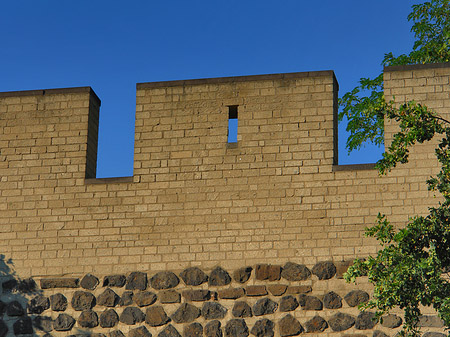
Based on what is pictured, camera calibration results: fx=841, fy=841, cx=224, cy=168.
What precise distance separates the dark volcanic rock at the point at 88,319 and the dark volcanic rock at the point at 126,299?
17.3 inches

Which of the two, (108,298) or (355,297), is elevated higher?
(355,297)

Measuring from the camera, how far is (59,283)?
41.7ft

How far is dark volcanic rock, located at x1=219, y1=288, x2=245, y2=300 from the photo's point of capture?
12.1m

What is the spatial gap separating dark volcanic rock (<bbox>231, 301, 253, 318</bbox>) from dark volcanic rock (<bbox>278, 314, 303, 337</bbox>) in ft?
1.57

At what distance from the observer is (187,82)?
43.4 feet

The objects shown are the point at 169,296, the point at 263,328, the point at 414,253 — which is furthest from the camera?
the point at 169,296

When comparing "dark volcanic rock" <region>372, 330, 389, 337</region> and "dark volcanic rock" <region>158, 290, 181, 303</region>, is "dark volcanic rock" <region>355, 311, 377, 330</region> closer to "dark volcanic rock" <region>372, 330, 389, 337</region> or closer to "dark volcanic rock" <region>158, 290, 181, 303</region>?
"dark volcanic rock" <region>372, 330, 389, 337</region>

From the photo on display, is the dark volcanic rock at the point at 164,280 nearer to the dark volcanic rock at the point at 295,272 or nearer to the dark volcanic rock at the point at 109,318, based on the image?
the dark volcanic rock at the point at 109,318

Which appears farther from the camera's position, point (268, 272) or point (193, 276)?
point (193, 276)

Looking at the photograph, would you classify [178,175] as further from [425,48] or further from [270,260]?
[425,48]

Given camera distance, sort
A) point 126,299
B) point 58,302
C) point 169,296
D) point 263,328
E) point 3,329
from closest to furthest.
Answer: point 263,328 → point 169,296 → point 126,299 → point 58,302 → point 3,329

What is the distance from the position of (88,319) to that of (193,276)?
1710mm

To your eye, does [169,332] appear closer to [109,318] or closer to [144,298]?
[144,298]

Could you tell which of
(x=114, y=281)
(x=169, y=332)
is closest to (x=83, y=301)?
(x=114, y=281)
